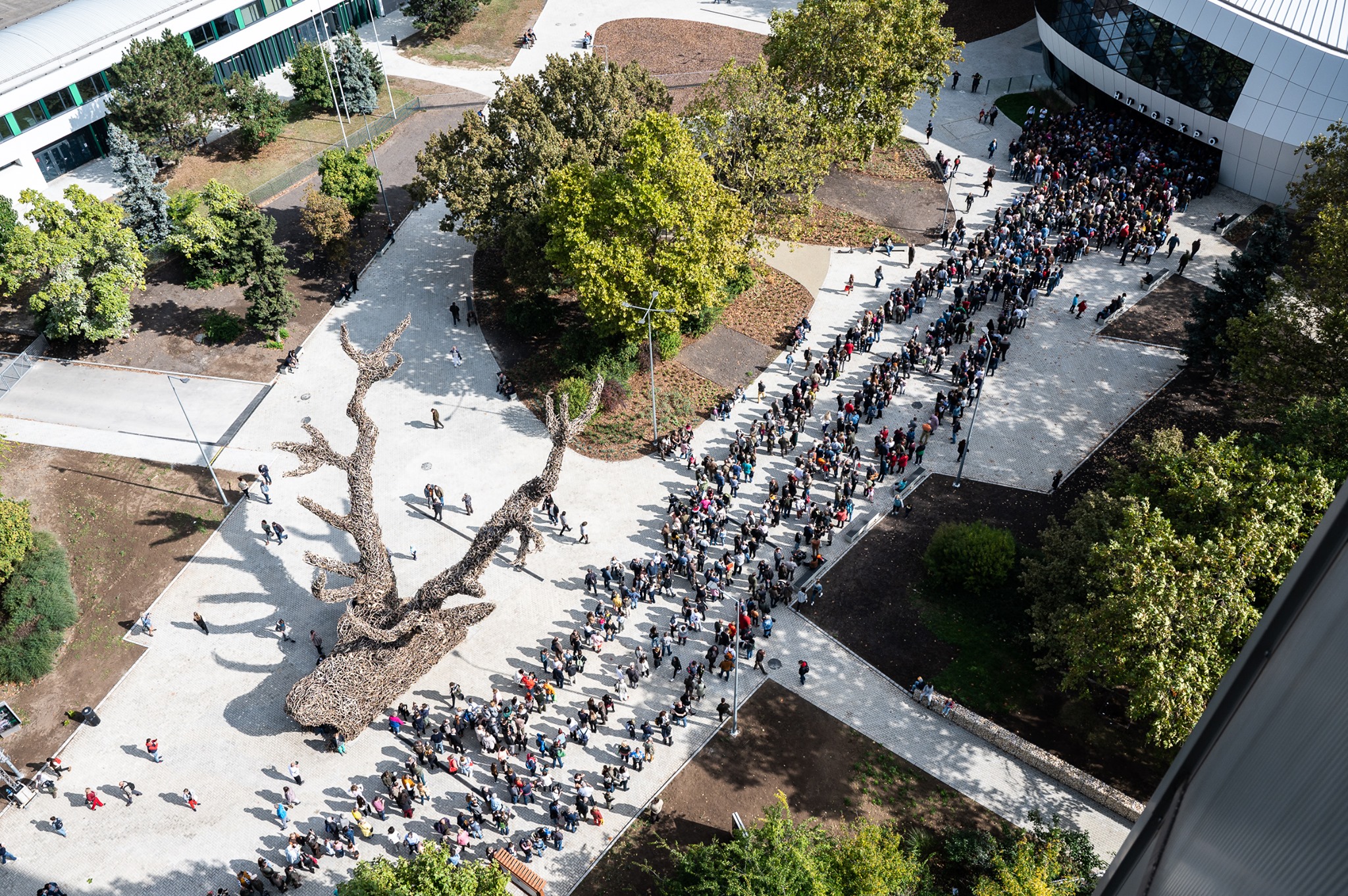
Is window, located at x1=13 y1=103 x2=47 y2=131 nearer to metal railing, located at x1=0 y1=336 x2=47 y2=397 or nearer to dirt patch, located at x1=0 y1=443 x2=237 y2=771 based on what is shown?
metal railing, located at x1=0 y1=336 x2=47 y2=397

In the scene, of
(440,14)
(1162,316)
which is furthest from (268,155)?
(1162,316)

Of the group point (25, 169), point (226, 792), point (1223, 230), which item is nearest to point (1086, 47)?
point (1223, 230)

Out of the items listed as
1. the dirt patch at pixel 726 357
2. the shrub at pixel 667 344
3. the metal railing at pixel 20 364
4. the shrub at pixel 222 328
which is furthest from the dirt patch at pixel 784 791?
the metal railing at pixel 20 364

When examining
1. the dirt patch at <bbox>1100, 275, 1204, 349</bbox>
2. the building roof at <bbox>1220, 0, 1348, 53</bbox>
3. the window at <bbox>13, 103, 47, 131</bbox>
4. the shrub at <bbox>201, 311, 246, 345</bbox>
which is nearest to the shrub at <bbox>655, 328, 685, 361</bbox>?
the dirt patch at <bbox>1100, 275, 1204, 349</bbox>

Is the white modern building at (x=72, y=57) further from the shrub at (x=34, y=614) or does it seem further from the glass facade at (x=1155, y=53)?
the glass facade at (x=1155, y=53)

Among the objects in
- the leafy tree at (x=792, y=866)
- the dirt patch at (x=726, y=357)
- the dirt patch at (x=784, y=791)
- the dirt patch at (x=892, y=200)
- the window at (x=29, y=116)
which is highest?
the window at (x=29, y=116)

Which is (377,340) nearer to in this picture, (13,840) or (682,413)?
(682,413)

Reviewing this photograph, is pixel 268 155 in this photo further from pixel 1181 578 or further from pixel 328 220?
pixel 1181 578
